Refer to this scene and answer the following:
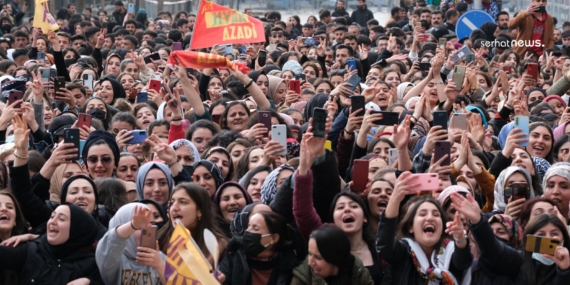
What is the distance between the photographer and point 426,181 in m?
7.20

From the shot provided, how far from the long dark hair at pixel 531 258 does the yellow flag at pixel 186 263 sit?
2055mm

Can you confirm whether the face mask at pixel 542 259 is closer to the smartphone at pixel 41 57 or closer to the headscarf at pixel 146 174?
the headscarf at pixel 146 174

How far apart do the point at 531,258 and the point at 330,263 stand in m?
1.20

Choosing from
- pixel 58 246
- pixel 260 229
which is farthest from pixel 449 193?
pixel 58 246

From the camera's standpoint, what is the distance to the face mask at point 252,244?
23.3 feet

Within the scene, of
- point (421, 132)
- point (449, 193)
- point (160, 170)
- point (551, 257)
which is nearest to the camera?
point (551, 257)

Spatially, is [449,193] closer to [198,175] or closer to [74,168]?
[198,175]

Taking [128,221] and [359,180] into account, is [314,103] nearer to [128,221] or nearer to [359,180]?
[359,180]

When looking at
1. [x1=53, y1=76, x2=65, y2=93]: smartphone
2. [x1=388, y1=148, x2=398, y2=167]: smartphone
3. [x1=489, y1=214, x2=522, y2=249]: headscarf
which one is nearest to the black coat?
[x1=489, y1=214, x2=522, y2=249]: headscarf

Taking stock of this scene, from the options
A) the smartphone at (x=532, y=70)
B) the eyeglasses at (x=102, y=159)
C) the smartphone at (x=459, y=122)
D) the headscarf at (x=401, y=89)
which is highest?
the smartphone at (x=532, y=70)

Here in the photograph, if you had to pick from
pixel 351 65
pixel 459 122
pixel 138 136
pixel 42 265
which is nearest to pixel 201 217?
pixel 42 265

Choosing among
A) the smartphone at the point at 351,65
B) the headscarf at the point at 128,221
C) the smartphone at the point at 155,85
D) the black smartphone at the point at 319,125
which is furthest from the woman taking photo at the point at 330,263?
the smartphone at the point at 351,65

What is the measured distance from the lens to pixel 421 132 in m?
10.6

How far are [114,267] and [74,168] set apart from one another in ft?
5.90
